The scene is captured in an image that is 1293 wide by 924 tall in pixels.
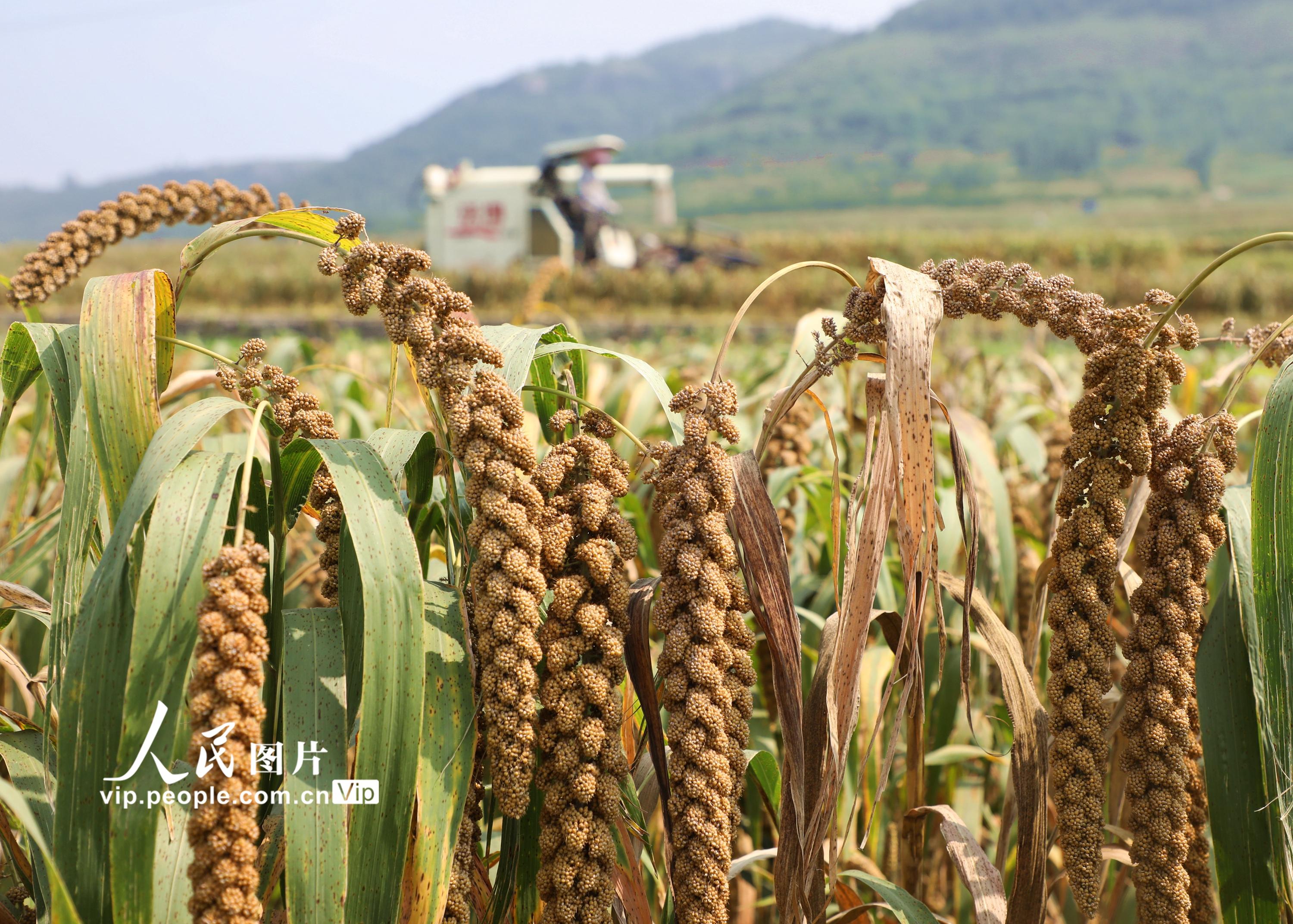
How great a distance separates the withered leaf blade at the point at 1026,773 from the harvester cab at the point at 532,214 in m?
20.7

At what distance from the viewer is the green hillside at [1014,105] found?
128 m

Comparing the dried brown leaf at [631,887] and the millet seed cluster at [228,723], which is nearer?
the millet seed cluster at [228,723]

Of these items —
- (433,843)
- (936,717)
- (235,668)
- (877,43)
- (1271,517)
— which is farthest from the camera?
(877,43)

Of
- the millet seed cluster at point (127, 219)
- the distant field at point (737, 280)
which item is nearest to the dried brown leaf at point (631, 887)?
the millet seed cluster at point (127, 219)

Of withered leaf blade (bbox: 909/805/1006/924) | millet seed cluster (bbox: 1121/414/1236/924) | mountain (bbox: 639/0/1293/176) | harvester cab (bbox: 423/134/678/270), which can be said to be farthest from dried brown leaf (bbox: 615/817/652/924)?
mountain (bbox: 639/0/1293/176)

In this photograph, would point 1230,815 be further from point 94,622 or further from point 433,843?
point 94,622

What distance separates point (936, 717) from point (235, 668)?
1.48 meters

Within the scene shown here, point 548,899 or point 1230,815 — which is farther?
point 1230,815

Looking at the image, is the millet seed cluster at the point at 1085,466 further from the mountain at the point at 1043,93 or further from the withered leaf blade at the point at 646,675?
the mountain at the point at 1043,93

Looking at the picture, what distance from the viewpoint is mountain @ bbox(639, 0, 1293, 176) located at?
445 feet

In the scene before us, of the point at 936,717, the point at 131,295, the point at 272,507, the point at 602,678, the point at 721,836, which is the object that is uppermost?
the point at 131,295

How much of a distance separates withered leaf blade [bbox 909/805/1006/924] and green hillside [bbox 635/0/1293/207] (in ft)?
361

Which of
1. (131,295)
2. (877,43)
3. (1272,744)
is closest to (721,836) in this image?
(1272,744)

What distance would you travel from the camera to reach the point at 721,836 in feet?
2.55
